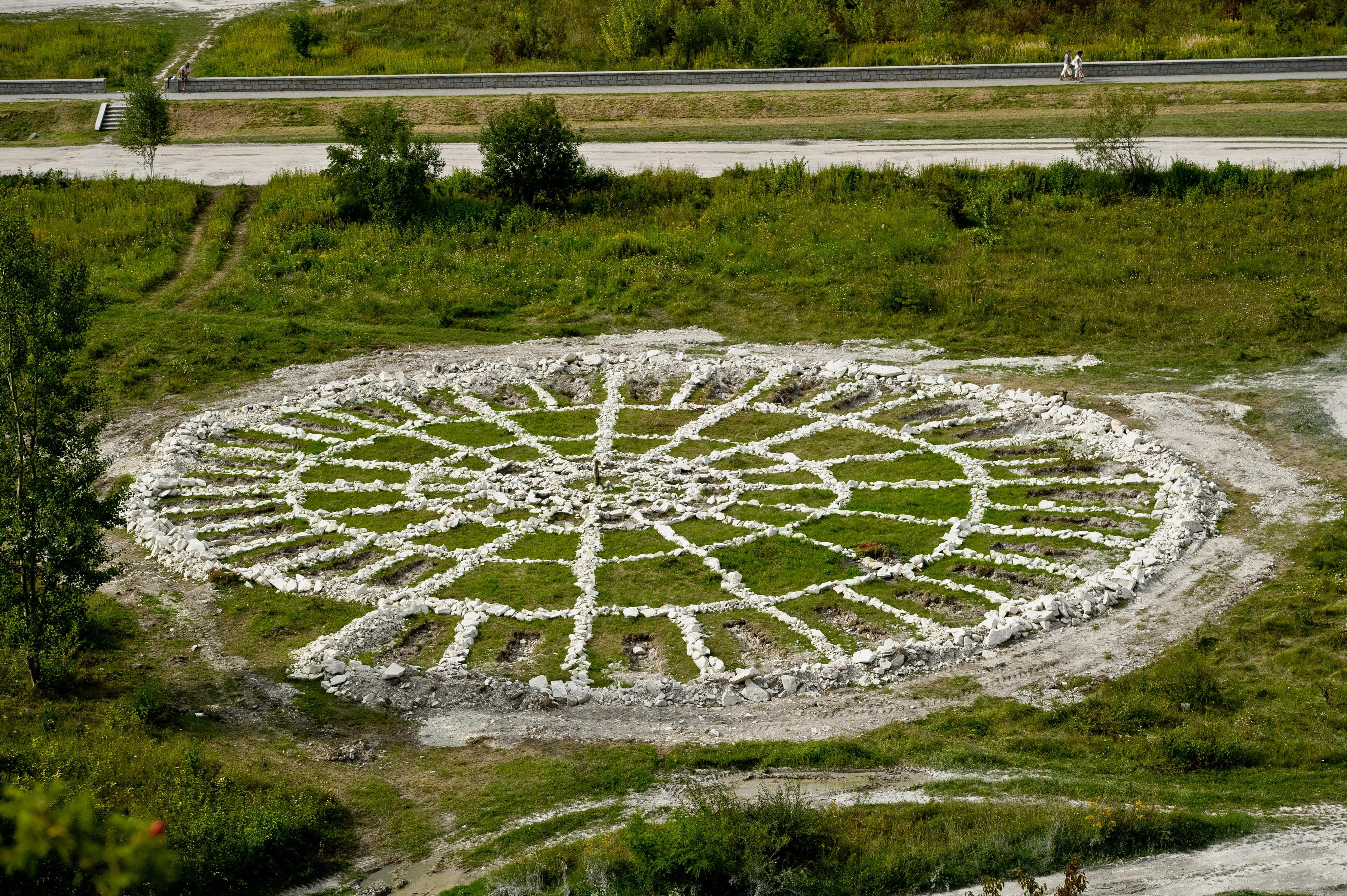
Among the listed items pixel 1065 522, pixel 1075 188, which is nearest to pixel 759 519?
pixel 1065 522

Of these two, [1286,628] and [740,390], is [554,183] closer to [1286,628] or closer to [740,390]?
[740,390]

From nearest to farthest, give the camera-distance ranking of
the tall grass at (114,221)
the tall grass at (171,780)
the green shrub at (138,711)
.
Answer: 1. the tall grass at (171,780)
2. the green shrub at (138,711)
3. the tall grass at (114,221)

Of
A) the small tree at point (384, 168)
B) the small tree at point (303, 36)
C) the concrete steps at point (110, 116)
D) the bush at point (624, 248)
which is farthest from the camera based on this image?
the small tree at point (303, 36)

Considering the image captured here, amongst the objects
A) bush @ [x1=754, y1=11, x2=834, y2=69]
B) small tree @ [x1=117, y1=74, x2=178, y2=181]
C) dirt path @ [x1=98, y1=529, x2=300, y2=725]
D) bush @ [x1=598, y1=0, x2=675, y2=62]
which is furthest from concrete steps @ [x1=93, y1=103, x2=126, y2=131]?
dirt path @ [x1=98, y1=529, x2=300, y2=725]

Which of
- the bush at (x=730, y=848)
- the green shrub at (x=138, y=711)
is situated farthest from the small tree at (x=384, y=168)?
the bush at (x=730, y=848)

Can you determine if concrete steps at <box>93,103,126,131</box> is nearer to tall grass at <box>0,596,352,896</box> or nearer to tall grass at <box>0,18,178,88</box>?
tall grass at <box>0,18,178,88</box>

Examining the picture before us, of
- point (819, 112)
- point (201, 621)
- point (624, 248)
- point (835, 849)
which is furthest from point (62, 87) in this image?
point (835, 849)

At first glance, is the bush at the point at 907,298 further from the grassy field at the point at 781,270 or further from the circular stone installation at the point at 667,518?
the circular stone installation at the point at 667,518
